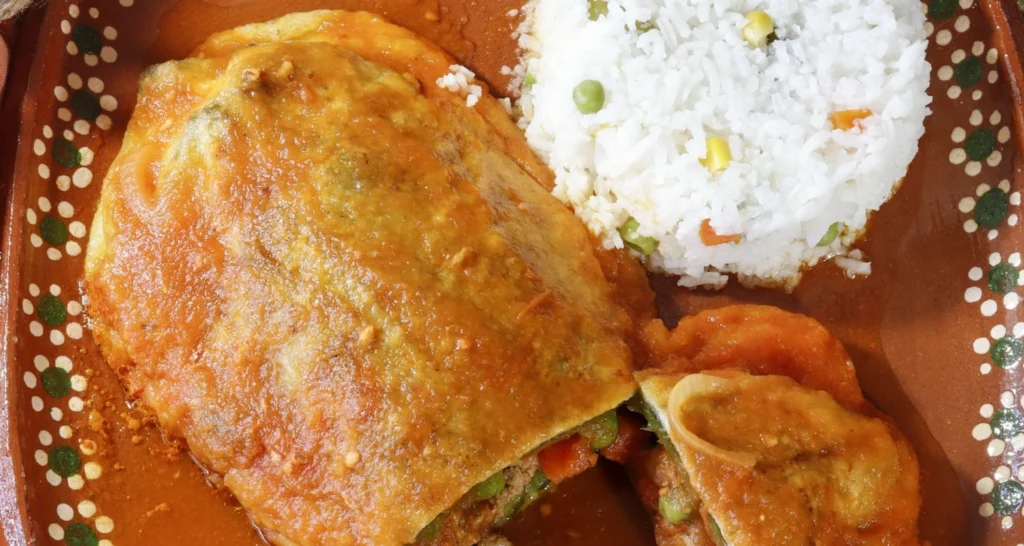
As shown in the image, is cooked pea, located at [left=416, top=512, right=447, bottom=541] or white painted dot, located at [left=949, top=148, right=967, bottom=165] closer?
cooked pea, located at [left=416, top=512, right=447, bottom=541]

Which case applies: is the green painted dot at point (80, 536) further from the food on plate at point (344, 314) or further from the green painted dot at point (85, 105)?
the green painted dot at point (85, 105)

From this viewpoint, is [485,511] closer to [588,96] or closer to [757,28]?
[588,96]

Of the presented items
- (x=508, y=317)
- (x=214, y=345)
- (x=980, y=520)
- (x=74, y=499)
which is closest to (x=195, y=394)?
(x=214, y=345)

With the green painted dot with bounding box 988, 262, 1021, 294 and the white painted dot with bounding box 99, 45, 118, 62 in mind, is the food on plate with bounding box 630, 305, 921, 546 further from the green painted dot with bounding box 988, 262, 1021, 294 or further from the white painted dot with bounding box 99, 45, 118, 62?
the white painted dot with bounding box 99, 45, 118, 62

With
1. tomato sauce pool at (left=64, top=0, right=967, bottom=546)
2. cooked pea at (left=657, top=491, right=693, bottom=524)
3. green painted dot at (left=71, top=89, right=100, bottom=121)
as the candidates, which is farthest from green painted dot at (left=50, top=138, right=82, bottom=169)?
cooked pea at (left=657, top=491, right=693, bottom=524)

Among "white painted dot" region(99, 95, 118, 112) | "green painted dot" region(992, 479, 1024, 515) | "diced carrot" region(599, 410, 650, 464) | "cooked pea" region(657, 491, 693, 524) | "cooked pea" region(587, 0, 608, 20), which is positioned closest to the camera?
"cooked pea" region(657, 491, 693, 524)

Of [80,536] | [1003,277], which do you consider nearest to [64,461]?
[80,536]
